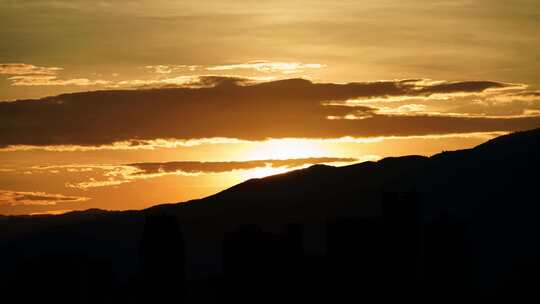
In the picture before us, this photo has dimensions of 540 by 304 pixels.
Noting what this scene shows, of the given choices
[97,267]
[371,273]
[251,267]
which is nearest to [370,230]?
[371,273]

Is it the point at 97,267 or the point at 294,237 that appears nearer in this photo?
the point at 97,267

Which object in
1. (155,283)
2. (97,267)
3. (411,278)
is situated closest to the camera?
(155,283)

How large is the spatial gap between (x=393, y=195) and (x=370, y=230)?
9506 millimetres

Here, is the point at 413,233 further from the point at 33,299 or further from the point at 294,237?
the point at 33,299

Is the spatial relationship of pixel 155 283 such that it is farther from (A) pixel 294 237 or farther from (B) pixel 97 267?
(A) pixel 294 237

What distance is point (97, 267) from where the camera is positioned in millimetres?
158625

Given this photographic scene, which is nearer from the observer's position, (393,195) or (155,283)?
(155,283)

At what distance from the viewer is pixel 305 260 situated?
175 metres

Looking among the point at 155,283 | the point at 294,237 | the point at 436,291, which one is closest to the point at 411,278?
the point at 436,291

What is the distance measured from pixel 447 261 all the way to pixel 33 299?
51768 mm

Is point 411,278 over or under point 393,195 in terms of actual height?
under

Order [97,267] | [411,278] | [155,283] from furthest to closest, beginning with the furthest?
[411,278]
[97,267]
[155,283]

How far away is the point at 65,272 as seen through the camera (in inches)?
6388

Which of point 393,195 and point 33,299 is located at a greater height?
point 393,195
